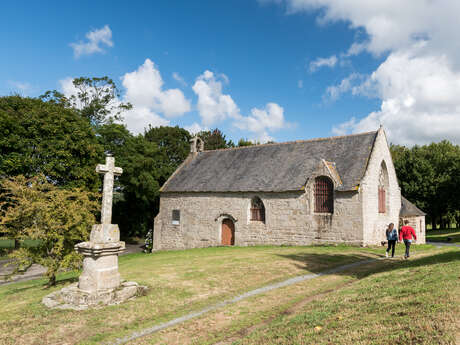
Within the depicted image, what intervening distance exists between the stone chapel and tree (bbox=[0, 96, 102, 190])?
7924 mm

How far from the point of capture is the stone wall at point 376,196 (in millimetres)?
20933

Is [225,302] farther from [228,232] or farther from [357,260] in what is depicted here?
[228,232]

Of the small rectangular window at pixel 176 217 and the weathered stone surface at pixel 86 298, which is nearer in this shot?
the weathered stone surface at pixel 86 298

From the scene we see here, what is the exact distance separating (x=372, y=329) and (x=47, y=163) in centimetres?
2743

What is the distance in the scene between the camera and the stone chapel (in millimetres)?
21297

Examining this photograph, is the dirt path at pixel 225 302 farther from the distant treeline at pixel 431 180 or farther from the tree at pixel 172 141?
the distant treeline at pixel 431 180

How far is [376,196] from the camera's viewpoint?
2242 centimetres

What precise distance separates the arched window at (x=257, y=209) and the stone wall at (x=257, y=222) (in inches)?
13.3

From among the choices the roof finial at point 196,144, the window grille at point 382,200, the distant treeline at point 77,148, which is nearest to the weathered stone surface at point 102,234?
the distant treeline at point 77,148

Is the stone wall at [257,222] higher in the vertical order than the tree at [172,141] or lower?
lower

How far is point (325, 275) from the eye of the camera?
38.9 ft

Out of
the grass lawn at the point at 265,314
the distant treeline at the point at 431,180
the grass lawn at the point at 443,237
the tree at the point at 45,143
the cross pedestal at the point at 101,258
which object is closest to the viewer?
the grass lawn at the point at 265,314

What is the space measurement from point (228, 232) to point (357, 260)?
1227 centimetres

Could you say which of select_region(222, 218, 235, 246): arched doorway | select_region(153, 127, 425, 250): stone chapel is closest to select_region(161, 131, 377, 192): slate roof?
select_region(153, 127, 425, 250): stone chapel
